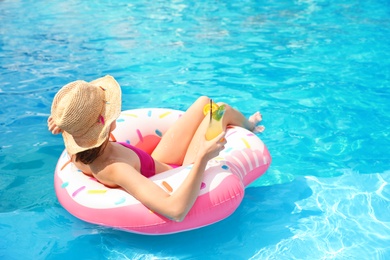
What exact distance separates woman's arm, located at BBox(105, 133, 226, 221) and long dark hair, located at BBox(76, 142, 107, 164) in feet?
0.36

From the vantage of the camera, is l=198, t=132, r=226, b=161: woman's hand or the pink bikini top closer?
l=198, t=132, r=226, b=161: woman's hand

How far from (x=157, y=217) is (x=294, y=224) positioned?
3.44 feet

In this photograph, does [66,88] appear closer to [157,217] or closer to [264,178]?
[157,217]

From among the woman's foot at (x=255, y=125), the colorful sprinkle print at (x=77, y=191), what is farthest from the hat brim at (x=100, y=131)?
the woman's foot at (x=255, y=125)

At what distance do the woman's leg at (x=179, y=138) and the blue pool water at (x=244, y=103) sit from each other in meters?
0.63

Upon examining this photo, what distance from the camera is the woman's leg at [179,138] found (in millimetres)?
3482

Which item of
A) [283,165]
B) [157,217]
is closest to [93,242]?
[157,217]

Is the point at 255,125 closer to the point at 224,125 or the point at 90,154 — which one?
the point at 224,125

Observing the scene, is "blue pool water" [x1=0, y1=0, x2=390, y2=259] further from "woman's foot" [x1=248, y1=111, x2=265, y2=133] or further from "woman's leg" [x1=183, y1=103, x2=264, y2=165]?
"woman's leg" [x1=183, y1=103, x2=264, y2=165]

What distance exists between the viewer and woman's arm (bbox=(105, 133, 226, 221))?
261cm

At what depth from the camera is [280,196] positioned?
141 inches

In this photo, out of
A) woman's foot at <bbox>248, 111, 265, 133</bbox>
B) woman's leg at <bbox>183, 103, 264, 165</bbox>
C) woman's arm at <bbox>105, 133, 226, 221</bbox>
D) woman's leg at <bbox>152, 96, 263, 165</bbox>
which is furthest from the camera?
woman's foot at <bbox>248, 111, 265, 133</bbox>

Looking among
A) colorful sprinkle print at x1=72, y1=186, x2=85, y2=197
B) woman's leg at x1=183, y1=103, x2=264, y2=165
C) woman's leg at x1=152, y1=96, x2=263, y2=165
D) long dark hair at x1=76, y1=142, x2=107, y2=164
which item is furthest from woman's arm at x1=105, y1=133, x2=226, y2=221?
woman's leg at x1=152, y1=96, x2=263, y2=165

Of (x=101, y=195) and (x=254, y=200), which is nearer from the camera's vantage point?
(x=101, y=195)
